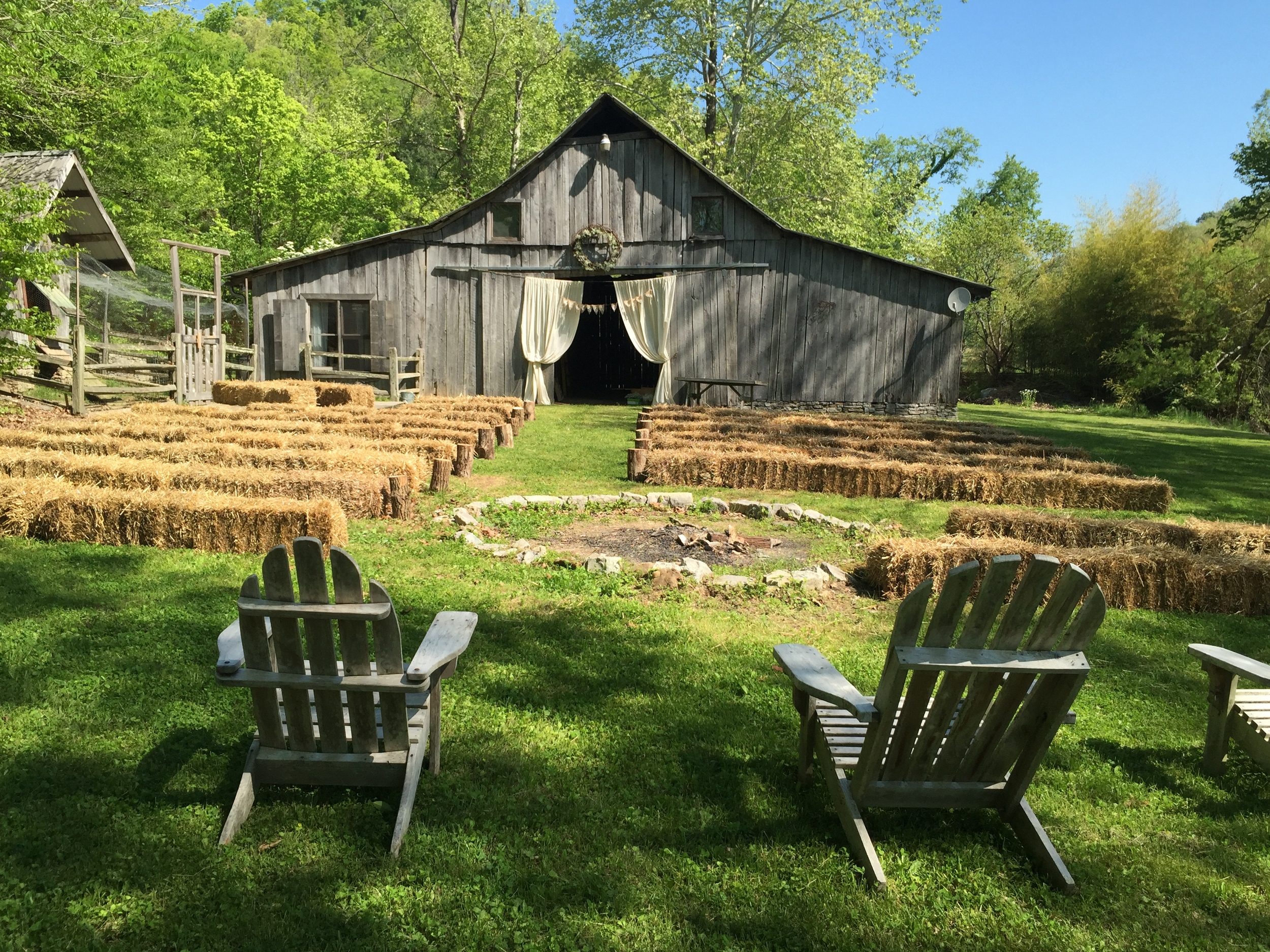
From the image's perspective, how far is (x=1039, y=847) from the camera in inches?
113

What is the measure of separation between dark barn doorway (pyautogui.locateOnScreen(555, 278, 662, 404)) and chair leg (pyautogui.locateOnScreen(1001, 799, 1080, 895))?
22.4m

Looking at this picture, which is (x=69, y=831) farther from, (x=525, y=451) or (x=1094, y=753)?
(x=525, y=451)

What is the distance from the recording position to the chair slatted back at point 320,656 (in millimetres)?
2564

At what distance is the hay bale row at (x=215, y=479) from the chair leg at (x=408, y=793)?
447 cm

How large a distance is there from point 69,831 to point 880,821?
2933 mm

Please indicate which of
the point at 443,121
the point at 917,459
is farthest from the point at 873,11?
the point at 917,459

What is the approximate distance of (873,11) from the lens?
26828mm

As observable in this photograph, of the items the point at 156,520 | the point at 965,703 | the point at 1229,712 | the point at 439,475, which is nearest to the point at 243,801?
the point at 965,703

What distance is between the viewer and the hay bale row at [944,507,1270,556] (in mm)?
6836

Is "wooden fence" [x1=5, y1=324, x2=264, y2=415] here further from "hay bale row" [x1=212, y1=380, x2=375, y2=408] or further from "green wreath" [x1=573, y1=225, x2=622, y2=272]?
"green wreath" [x1=573, y1=225, x2=622, y2=272]

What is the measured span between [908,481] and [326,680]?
26.6 ft

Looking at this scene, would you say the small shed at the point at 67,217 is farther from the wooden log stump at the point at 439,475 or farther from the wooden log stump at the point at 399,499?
the wooden log stump at the point at 399,499

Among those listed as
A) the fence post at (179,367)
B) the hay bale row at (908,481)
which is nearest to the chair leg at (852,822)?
the hay bale row at (908,481)

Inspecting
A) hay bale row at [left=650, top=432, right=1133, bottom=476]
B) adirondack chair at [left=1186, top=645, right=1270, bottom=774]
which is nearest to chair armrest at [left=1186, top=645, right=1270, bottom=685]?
adirondack chair at [left=1186, top=645, right=1270, bottom=774]
